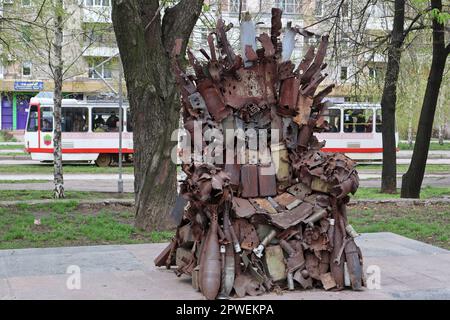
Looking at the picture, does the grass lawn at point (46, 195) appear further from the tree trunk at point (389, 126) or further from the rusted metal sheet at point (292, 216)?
the rusted metal sheet at point (292, 216)

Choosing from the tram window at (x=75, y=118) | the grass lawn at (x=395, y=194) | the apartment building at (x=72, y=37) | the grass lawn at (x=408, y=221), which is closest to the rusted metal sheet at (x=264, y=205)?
the grass lawn at (x=408, y=221)

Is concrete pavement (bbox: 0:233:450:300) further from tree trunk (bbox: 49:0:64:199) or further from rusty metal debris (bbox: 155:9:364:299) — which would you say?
tree trunk (bbox: 49:0:64:199)

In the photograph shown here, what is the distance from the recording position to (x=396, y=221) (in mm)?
11953

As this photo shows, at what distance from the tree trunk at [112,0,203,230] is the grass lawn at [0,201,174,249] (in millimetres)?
484

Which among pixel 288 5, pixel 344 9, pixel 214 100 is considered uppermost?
pixel 288 5

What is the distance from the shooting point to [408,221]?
1199 cm

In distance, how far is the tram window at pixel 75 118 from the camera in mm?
29047

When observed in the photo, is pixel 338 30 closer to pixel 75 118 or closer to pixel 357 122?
pixel 357 122

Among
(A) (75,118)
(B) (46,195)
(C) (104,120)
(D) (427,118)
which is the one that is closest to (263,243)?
(D) (427,118)

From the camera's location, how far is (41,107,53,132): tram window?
2864 centimetres

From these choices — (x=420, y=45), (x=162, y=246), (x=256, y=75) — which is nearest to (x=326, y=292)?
(x=256, y=75)

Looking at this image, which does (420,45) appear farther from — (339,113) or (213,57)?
(213,57)

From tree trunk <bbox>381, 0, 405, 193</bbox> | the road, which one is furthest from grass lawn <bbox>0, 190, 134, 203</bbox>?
tree trunk <bbox>381, 0, 405, 193</bbox>

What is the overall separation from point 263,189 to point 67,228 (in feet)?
16.3
